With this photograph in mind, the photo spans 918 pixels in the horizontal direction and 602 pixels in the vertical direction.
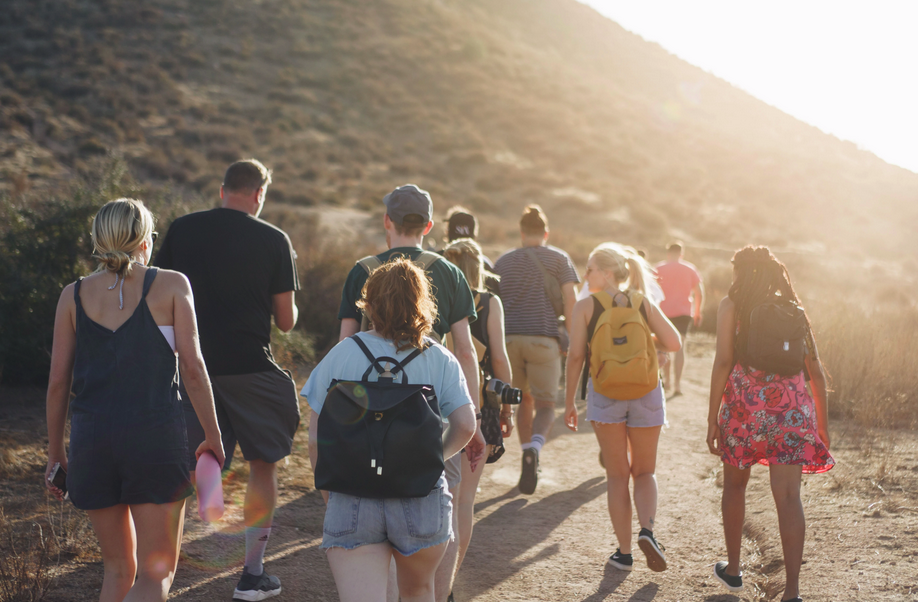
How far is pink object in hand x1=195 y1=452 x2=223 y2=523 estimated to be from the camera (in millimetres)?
2590

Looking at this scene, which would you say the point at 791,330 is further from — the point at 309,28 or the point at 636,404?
the point at 309,28

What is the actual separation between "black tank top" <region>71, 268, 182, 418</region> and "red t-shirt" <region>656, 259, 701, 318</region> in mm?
7320

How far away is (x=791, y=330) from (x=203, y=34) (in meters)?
46.5

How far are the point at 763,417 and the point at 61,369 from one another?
323cm

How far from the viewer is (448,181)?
117ft

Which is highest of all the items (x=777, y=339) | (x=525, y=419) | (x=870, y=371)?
(x=777, y=339)

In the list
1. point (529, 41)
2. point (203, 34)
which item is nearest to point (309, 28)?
point (203, 34)

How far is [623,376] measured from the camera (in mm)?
4016

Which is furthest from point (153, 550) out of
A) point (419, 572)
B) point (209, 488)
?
point (419, 572)

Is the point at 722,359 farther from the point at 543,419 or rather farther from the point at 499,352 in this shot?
the point at 543,419

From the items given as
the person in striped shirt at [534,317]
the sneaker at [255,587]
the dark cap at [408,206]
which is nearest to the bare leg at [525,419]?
the person in striped shirt at [534,317]

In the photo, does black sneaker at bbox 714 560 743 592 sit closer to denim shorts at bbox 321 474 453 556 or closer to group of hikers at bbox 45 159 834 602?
group of hikers at bbox 45 159 834 602

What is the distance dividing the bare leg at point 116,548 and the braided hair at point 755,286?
3.01m

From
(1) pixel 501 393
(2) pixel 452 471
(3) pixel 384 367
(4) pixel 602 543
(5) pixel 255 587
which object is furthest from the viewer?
(4) pixel 602 543
